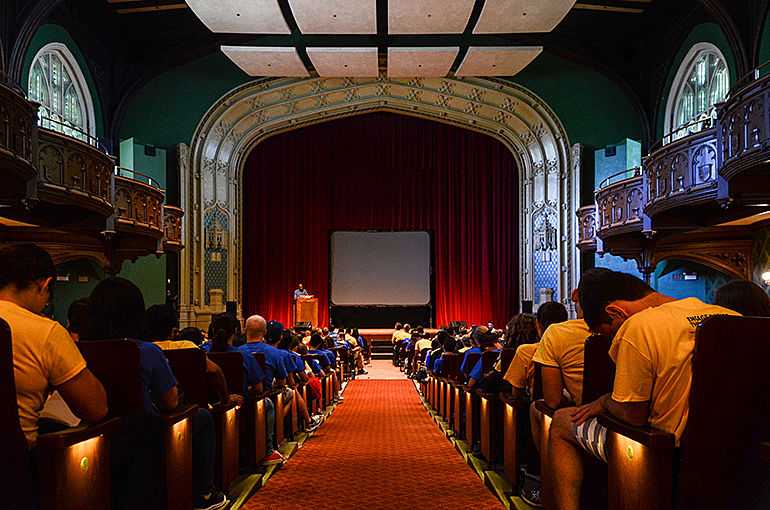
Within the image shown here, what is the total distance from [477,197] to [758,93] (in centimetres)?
1397

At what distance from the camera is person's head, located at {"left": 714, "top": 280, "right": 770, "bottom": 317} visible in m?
2.54

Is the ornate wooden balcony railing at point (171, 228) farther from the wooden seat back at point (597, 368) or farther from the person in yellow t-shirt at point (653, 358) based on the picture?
the person in yellow t-shirt at point (653, 358)

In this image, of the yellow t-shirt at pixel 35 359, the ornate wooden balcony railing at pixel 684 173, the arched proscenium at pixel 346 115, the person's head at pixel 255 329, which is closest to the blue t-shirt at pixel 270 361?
the person's head at pixel 255 329

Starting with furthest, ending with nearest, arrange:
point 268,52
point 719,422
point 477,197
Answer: point 477,197 → point 268,52 → point 719,422

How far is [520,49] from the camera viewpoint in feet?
51.0

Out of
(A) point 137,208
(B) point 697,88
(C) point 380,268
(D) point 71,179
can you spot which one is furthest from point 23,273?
(C) point 380,268

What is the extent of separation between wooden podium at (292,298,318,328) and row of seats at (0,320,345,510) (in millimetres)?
13920

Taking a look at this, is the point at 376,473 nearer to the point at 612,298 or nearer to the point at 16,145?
the point at 612,298

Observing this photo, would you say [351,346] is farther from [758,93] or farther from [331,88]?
[758,93]

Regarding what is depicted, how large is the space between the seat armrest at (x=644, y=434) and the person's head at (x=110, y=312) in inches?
75.0

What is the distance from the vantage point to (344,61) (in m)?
16.2

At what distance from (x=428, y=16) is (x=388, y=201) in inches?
315

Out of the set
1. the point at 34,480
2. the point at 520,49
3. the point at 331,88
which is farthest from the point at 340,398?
the point at 331,88

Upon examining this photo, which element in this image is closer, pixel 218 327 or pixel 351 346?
pixel 218 327
